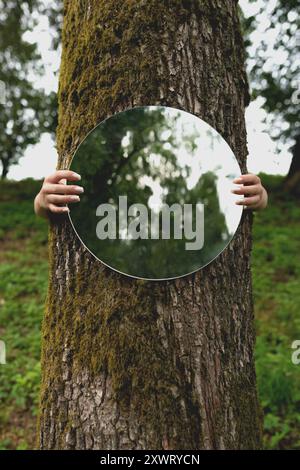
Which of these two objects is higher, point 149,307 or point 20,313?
point 20,313

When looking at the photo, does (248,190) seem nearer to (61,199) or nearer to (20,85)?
(61,199)

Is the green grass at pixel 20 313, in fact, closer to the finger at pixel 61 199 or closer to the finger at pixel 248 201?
the finger at pixel 61 199

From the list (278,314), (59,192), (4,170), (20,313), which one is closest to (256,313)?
(278,314)

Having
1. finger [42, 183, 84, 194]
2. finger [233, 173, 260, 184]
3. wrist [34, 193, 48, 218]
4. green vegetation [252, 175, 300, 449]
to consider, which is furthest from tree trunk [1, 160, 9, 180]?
finger [233, 173, 260, 184]

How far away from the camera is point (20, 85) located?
408 inches

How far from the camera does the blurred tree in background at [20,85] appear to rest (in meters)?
9.38

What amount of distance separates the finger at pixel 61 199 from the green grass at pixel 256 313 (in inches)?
109

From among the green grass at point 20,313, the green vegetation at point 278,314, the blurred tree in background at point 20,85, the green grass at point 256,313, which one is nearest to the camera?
the green vegetation at point 278,314

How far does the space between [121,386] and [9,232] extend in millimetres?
7411

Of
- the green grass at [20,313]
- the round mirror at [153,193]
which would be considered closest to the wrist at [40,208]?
the round mirror at [153,193]

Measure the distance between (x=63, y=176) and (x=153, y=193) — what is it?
38 centimetres

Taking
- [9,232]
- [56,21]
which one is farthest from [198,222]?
[56,21]

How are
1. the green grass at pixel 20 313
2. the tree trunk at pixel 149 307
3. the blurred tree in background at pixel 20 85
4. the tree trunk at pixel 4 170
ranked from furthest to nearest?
the tree trunk at pixel 4 170
the blurred tree in background at pixel 20 85
the green grass at pixel 20 313
the tree trunk at pixel 149 307
